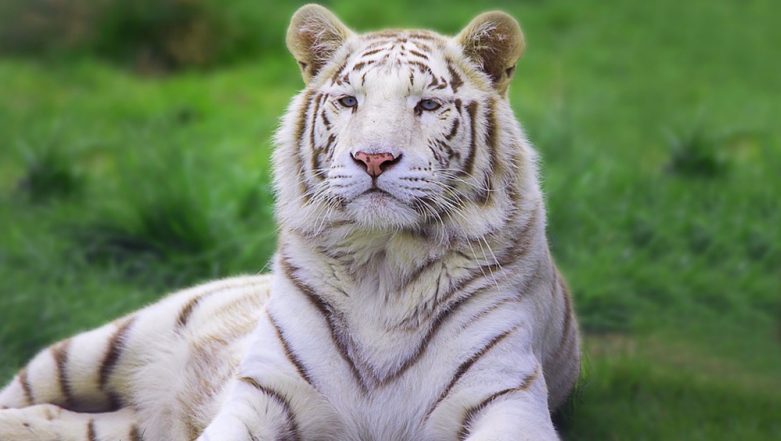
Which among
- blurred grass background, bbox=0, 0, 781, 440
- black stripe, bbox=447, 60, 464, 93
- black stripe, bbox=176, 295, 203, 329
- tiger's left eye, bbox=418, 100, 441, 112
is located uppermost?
black stripe, bbox=447, 60, 464, 93

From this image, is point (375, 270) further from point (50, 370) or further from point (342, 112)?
point (50, 370)

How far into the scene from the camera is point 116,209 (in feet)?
18.9

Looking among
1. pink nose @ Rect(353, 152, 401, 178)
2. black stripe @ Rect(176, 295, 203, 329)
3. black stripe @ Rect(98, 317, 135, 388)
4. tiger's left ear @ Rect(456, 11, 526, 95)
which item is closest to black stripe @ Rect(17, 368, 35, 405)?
black stripe @ Rect(98, 317, 135, 388)

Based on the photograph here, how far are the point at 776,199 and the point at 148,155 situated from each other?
3807 mm

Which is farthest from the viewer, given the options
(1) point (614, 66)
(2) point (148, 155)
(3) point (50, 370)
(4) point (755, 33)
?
(4) point (755, 33)

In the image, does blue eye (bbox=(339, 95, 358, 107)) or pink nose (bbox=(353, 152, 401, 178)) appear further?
blue eye (bbox=(339, 95, 358, 107))

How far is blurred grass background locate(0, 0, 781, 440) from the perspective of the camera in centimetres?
501

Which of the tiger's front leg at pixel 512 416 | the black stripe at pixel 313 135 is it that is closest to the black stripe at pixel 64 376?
the black stripe at pixel 313 135

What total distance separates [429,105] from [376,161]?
0.29m

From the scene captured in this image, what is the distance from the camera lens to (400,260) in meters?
3.21

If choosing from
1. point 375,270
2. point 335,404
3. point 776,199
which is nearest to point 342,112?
point 375,270

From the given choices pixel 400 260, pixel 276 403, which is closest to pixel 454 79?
pixel 400 260

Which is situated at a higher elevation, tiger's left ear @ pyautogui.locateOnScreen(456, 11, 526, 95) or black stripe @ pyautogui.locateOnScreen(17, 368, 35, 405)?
tiger's left ear @ pyautogui.locateOnScreen(456, 11, 526, 95)

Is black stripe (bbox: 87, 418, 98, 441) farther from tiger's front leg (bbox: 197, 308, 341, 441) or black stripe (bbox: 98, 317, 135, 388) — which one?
tiger's front leg (bbox: 197, 308, 341, 441)
